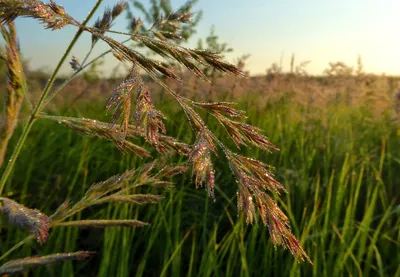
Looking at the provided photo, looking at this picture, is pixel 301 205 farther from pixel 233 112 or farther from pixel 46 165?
pixel 233 112

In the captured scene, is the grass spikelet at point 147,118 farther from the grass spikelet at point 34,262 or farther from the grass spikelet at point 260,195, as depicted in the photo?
the grass spikelet at point 34,262

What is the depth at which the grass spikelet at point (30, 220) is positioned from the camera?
0.87 meters

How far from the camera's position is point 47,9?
95 centimetres

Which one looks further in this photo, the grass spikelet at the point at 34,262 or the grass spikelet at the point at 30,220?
the grass spikelet at the point at 34,262

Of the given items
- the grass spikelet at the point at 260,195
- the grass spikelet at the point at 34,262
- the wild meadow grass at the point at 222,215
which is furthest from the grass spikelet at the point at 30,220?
the wild meadow grass at the point at 222,215

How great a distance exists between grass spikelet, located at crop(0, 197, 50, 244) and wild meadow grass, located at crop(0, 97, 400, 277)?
2.32ft

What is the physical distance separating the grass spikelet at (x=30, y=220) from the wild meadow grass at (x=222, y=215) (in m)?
0.71

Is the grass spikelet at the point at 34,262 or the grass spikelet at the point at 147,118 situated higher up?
the grass spikelet at the point at 147,118

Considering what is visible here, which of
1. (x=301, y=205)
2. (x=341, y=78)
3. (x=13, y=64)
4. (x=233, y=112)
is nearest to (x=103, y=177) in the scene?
(x=301, y=205)

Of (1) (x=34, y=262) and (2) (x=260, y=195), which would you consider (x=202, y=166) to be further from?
(1) (x=34, y=262)

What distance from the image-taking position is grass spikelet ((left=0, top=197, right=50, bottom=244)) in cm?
87

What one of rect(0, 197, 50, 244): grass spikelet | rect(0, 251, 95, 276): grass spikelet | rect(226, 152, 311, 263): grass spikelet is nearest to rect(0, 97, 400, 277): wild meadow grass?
rect(0, 251, 95, 276): grass spikelet

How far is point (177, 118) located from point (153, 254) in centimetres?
199

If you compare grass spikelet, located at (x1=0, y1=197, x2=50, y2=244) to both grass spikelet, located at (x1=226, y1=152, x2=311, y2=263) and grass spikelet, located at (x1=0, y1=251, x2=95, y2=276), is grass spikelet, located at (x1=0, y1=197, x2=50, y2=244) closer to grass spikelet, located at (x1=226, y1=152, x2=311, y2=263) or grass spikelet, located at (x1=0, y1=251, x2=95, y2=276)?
grass spikelet, located at (x1=0, y1=251, x2=95, y2=276)
